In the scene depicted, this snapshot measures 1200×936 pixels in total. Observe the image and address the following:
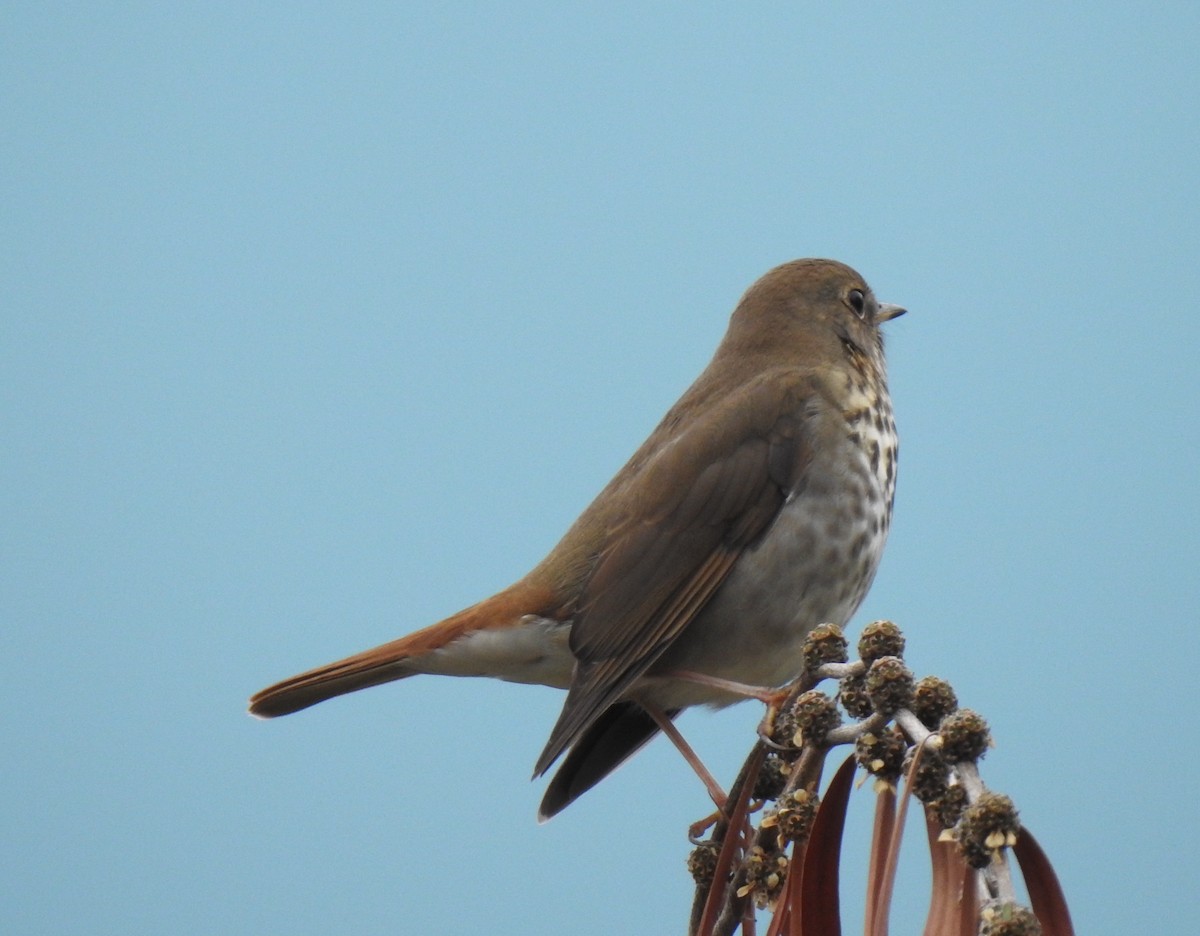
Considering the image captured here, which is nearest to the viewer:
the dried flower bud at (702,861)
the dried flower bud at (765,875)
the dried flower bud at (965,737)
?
the dried flower bud at (965,737)

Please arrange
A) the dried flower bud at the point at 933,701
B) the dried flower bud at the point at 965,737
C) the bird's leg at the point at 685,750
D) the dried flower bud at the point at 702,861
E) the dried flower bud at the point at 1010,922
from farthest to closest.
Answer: the bird's leg at the point at 685,750
the dried flower bud at the point at 702,861
the dried flower bud at the point at 933,701
the dried flower bud at the point at 965,737
the dried flower bud at the point at 1010,922

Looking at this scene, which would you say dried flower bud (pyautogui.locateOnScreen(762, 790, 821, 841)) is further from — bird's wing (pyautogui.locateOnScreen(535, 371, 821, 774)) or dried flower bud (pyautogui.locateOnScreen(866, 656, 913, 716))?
bird's wing (pyautogui.locateOnScreen(535, 371, 821, 774))

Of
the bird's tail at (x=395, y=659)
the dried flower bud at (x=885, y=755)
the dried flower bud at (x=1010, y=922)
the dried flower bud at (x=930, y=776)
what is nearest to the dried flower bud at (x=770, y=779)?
the dried flower bud at (x=885, y=755)

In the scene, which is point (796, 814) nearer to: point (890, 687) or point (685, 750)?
point (890, 687)

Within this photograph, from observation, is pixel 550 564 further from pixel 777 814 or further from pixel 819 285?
pixel 777 814

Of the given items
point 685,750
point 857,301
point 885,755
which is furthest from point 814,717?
point 857,301

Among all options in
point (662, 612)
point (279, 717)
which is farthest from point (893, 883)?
point (279, 717)

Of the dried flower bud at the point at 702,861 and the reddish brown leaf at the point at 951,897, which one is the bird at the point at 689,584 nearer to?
the dried flower bud at the point at 702,861
